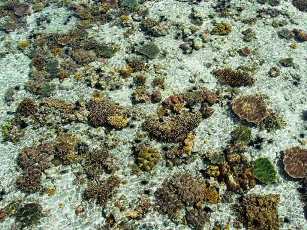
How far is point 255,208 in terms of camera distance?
98.5 ft

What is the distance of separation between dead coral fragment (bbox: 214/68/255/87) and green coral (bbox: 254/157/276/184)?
8597 mm

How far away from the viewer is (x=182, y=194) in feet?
101

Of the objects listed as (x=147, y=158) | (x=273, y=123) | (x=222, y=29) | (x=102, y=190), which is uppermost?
(x=222, y=29)

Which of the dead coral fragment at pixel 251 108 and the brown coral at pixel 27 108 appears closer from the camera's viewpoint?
the dead coral fragment at pixel 251 108

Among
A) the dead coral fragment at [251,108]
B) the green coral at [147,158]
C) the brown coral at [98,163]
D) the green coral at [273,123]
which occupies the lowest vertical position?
the brown coral at [98,163]

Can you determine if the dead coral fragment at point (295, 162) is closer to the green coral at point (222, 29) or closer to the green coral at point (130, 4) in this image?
the green coral at point (222, 29)

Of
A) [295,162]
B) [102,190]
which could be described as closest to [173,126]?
[102,190]

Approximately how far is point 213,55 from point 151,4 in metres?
10.9

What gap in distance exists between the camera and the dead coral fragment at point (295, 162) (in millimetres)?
32156

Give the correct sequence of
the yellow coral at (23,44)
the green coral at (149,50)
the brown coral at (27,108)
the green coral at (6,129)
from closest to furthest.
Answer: the green coral at (6,129), the brown coral at (27,108), the green coral at (149,50), the yellow coral at (23,44)

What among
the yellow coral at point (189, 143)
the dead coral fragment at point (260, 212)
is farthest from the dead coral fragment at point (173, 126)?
the dead coral fragment at point (260, 212)

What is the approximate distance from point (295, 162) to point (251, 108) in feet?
20.5

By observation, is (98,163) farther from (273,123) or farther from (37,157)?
(273,123)

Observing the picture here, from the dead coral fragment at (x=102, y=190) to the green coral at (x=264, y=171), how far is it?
33.8 feet
